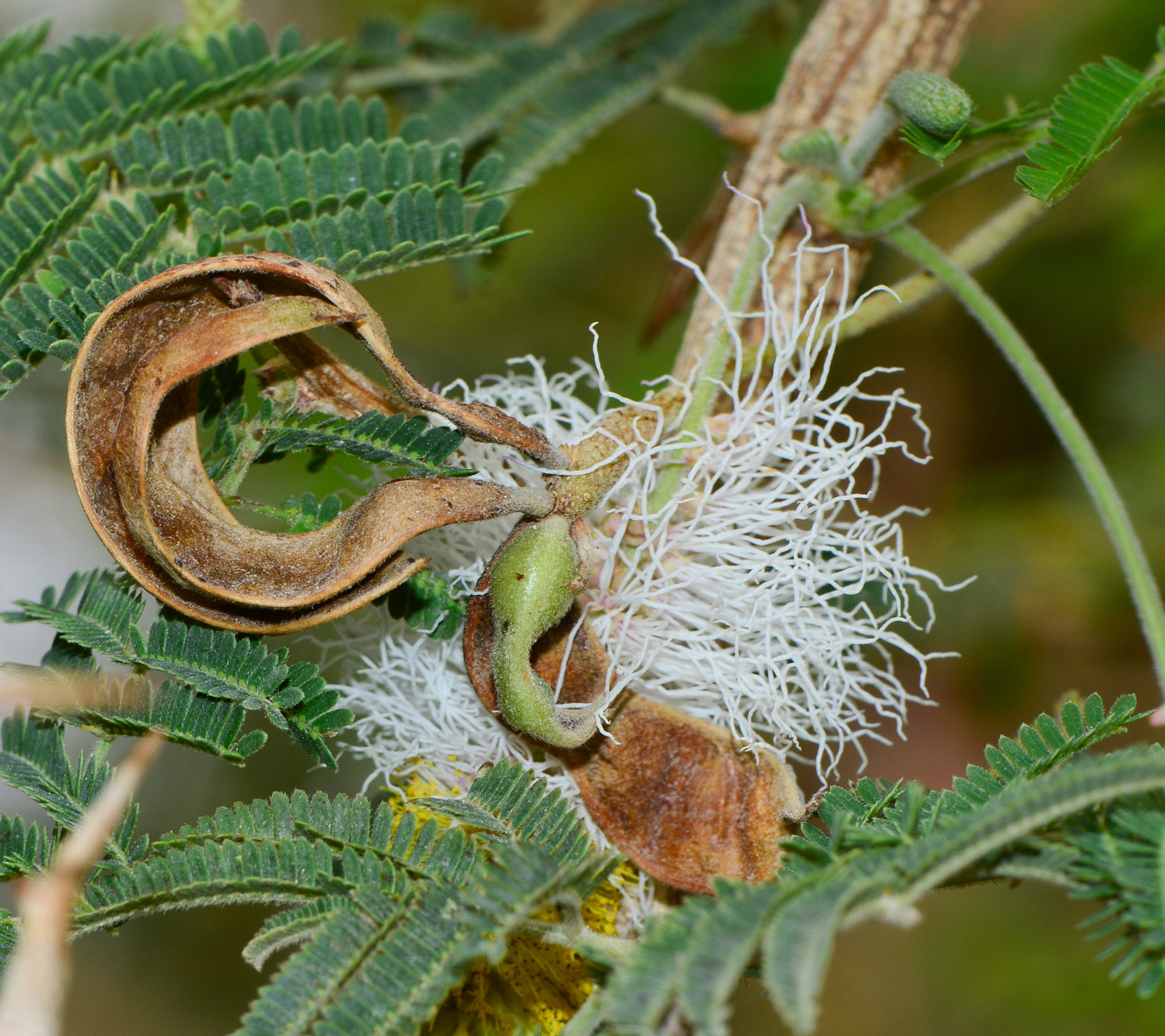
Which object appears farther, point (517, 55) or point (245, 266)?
point (517, 55)

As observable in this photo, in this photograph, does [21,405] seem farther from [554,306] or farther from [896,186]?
[896,186]

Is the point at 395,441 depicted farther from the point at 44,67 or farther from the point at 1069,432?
the point at 44,67

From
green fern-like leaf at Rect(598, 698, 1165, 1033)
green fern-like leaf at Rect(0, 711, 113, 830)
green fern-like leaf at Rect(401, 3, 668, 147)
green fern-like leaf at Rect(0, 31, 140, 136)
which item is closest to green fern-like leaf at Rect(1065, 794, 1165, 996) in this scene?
green fern-like leaf at Rect(598, 698, 1165, 1033)

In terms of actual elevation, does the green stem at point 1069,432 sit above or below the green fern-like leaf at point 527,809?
above

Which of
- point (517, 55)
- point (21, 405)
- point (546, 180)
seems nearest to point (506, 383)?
point (517, 55)

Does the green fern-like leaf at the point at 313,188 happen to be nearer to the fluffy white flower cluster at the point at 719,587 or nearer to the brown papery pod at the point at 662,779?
the fluffy white flower cluster at the point at 719,587

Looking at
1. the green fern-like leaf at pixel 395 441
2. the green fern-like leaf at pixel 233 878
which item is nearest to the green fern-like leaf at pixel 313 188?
the green fern-like leaf at pixel 395 441
